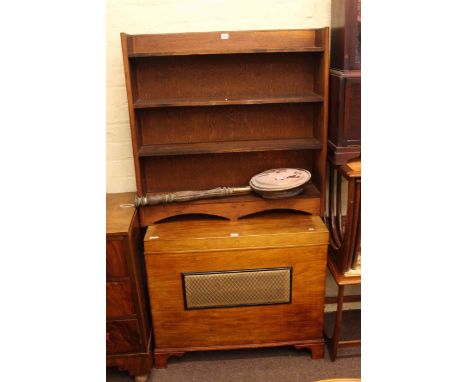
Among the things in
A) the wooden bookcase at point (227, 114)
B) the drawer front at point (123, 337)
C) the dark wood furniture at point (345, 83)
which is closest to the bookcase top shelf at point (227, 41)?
the wooden bookcase at point (227, 114)

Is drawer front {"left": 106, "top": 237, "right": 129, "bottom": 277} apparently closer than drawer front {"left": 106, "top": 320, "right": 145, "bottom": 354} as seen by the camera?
Yes

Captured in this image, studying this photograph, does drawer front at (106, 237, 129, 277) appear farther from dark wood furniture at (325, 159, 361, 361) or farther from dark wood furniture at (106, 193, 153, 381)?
dark wood furniture at (325, 159, 361, 361)

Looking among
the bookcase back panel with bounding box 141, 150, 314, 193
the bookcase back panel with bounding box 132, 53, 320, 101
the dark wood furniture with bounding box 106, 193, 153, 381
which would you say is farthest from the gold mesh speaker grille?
the bookcase back panel with bounding box 132, 53, 320, 101

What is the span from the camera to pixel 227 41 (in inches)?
73.6

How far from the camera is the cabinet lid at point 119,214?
169cm

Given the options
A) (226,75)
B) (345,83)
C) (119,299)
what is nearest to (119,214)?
(119,299)

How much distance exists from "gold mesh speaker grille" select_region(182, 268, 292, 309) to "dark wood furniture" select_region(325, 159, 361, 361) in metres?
0.26

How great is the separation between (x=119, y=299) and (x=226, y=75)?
1.14 m

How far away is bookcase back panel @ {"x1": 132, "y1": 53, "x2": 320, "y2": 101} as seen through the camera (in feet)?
6.35

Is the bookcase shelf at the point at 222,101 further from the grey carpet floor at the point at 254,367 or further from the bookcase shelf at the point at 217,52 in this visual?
the grey carpet floor at the point at 254,367

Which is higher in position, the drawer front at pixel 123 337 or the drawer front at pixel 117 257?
the drawer front at pixel 117 257

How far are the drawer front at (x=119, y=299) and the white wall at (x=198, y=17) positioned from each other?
0.90 meters
